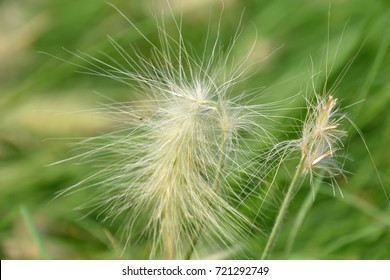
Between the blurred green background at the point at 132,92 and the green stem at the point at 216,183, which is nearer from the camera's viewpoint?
the green stem at the point at 216,183

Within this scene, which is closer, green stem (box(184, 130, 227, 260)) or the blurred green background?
green stem (box(184, 130, 227, 260))

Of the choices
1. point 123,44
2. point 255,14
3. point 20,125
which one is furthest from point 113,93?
point 255,14

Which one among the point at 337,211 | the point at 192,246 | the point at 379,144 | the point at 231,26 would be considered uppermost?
the point at 231,26

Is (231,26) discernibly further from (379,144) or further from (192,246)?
(192,246)

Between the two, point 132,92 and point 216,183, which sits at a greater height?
point 132,92

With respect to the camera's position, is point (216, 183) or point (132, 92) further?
point (132, 92)

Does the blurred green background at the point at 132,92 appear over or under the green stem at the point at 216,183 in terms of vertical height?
over

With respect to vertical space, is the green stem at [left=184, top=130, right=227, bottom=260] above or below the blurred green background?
below
